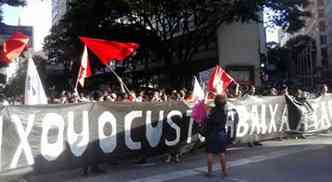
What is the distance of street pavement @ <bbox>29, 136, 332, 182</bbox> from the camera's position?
8969 millimetres

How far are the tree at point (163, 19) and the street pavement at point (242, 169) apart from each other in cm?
1677

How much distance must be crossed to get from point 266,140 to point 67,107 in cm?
672

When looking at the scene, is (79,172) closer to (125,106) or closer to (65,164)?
(65,164)

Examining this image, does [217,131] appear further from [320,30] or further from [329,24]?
[320,30]

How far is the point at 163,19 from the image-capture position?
31.7 metres

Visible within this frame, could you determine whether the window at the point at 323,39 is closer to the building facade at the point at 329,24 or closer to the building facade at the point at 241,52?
the building facade at the point at 329,24

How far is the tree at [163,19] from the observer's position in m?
28.7

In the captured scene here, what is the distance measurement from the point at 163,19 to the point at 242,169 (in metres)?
22.8

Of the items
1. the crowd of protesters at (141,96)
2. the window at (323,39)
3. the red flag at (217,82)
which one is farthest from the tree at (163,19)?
the window at (323,39)

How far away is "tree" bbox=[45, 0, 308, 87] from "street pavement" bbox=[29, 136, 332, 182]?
660 inches

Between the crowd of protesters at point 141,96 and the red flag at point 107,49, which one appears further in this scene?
the crowd of protesters at point 141,96

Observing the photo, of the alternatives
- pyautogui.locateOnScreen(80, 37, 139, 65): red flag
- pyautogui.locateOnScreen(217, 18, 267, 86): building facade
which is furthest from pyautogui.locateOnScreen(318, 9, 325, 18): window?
pyautogui.locateOnScreen(80, 37, 139, 65): red flag

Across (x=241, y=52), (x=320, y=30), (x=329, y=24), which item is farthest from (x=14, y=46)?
(x=320, y=30)

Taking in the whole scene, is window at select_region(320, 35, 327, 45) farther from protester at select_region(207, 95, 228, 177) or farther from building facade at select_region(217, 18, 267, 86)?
protester at select_region(207, 95, 228, 177)
